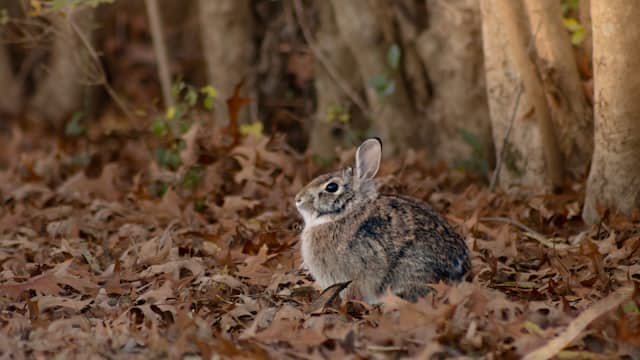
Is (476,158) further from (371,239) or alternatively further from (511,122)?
(371,239)

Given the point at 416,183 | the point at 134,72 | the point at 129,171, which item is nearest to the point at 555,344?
the point at 416,183

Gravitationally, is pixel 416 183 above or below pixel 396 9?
below

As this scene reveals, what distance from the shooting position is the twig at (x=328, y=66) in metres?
10.8

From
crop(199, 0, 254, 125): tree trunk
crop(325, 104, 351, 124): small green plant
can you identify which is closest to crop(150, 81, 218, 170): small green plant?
crop(325, 104, 351, 124): small green plant

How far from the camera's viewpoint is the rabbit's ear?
6.72 m

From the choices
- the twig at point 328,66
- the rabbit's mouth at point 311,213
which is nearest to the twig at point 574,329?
the rabbit's mouth at point 311,213

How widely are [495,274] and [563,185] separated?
2352 millimetres

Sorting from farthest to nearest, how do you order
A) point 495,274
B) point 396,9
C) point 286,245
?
point 396,9 → point 286,245 → point 495,274

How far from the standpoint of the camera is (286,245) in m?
7.65

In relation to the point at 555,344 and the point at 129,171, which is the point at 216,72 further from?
the point at 555,344

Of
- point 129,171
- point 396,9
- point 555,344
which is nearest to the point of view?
point 555,344

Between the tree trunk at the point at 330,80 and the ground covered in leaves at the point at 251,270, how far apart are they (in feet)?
2.94

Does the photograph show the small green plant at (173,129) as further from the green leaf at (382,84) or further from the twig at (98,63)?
the green leaf at (382,84)

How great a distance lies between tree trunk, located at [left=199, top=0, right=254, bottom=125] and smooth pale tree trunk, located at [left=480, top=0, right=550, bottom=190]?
3.36m
